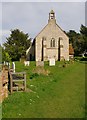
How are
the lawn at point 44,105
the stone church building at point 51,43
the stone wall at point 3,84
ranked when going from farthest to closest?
the stone church building at point 51,43, the stone wall at point 3,84, the lawn at point 44,105

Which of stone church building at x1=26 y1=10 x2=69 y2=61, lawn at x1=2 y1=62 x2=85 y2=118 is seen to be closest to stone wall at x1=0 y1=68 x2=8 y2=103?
lawn at x1=2 y1=62 x2=85 y2=118

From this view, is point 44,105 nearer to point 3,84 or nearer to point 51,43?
point 3,84

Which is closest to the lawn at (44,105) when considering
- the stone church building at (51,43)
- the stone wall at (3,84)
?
the stone wall at (3,84)

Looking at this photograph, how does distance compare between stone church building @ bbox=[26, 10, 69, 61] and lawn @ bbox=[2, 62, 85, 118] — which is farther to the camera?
stone church building @ bbox=[26, 10, 69, 61]

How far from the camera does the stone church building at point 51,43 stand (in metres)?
73.8

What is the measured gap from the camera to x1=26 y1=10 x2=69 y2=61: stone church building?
7381cm

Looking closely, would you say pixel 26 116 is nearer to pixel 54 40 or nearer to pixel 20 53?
pixel 54 40

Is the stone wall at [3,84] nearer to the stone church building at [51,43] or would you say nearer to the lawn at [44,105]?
the lawn at [44,105]

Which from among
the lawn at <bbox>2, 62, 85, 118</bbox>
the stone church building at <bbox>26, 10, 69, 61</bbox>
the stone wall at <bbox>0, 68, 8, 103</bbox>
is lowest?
the lawn at <bbox>2, 62, 85, 118</bbox>

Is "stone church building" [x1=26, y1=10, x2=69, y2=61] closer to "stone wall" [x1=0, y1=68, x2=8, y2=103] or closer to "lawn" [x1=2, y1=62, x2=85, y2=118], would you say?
"lawn" [x1=2, y1=62, x2=85, y2=118]

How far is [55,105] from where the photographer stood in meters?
13.0

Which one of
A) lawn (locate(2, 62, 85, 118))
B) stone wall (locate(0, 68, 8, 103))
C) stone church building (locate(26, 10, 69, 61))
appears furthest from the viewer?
stone church building (locate(26, 10, 69, 61))

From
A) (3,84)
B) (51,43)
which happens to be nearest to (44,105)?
(3,84)

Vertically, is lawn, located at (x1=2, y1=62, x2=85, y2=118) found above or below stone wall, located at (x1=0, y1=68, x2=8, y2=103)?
below
